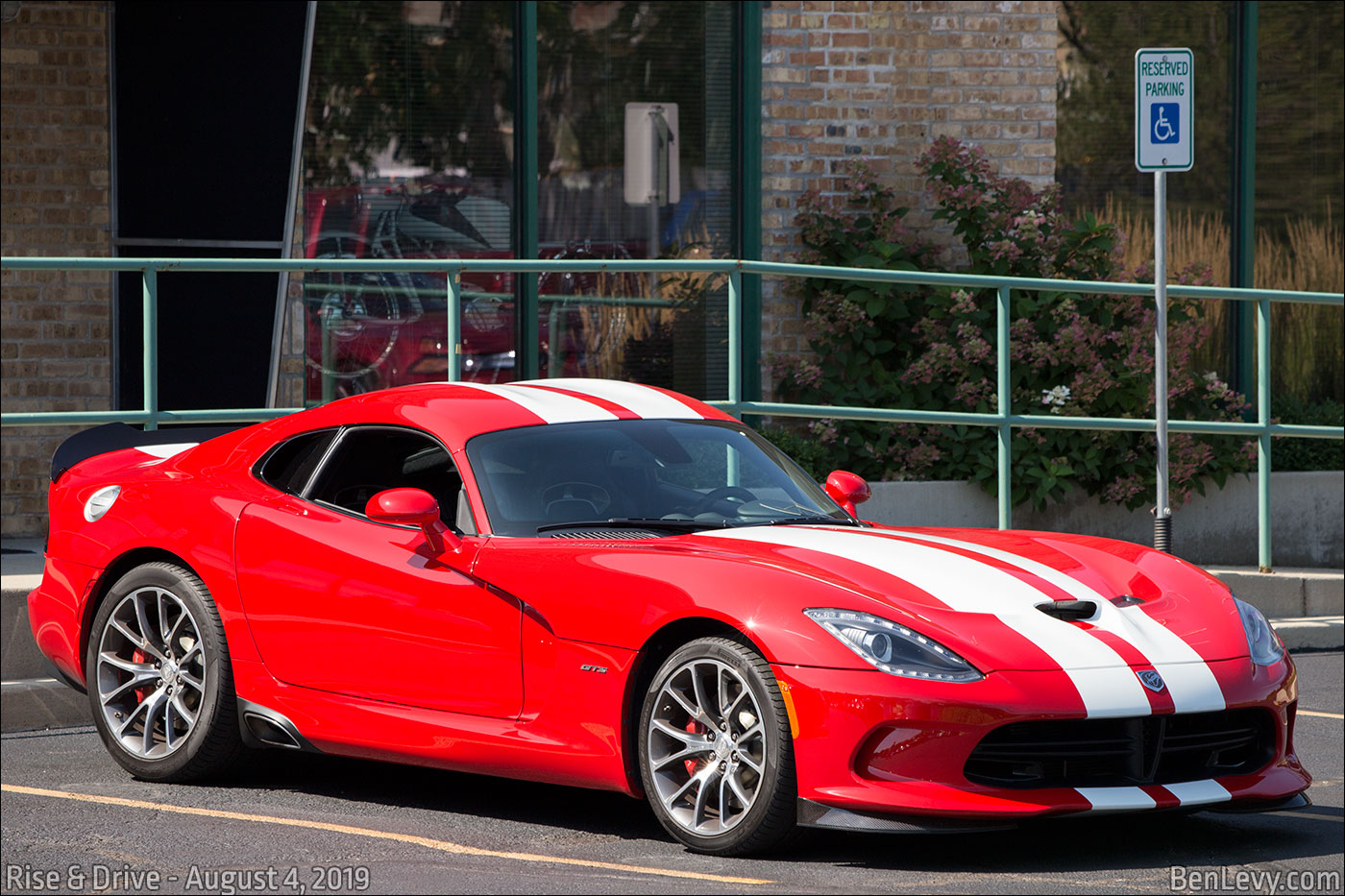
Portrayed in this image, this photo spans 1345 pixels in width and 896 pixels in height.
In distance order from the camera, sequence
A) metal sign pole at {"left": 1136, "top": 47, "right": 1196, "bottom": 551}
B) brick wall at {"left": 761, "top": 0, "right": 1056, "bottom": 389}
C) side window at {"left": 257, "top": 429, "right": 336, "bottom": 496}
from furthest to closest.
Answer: brick wall at {"left": 761, "top": 0, "right": 1056, "bottom": 389}
metal sign pole at {"left": 1136, "top": 47, "right": 1196, "bottom": 551}
side window at {"left": 257, "top": 429, "right": 336, "bottom": 496}

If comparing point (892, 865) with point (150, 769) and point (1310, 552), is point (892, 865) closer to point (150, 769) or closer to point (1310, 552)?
point (150, 769)

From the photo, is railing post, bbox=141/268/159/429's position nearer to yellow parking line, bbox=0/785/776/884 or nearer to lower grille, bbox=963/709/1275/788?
yellow parking line, bbox=0/785/776/884

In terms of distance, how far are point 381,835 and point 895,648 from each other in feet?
5.66

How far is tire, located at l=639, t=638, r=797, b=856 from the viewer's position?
525 centimetres

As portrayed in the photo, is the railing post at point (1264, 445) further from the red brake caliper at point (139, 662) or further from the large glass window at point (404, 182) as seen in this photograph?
the red brake caliper at point (139, 662)

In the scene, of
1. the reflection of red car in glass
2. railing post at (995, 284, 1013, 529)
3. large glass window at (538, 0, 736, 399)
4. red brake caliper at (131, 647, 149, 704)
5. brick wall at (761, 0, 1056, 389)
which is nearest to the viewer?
red brake caliper at (131, 647, 149, 704)

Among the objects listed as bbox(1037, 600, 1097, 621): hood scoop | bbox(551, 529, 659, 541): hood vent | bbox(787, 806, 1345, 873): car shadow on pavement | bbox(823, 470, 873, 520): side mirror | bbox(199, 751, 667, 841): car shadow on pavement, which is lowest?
bbox(199, 751, 667, 841): car shadow on pavement

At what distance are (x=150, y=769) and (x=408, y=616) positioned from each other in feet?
4.23

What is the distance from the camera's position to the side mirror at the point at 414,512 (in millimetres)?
5973

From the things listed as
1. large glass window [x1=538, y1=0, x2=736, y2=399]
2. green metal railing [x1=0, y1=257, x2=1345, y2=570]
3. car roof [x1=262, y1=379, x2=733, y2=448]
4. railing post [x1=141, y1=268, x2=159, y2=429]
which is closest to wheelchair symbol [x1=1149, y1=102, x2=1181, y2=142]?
green metal railing [x1=0, y1=257, x2=1345, y2=570]

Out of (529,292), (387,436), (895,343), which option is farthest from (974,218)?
(387,436)

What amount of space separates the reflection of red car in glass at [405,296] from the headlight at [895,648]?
6705 millimetres

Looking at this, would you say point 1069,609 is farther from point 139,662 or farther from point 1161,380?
point 1161,380

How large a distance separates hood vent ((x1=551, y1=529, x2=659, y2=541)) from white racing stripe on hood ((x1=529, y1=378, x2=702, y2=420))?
67cm
